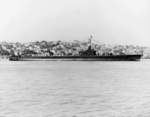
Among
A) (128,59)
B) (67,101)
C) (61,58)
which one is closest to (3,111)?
(67,101)

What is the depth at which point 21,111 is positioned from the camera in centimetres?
1340

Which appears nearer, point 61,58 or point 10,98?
point 10,98

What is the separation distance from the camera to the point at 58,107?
14344mm

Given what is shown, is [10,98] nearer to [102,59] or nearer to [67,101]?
[67,101]

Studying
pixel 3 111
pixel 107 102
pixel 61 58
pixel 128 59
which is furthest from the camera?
pixel 61 58

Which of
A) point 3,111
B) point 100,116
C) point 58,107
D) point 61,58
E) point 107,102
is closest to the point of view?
point 100,116

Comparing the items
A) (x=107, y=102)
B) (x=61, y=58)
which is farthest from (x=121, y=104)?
(x=61, y=58)

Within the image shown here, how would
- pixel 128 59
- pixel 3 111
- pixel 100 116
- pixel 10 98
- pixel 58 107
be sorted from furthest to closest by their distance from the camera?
pixel 128 59, pixel 10 98, pixel 58 107, pixel 3 111, pixel 100 116

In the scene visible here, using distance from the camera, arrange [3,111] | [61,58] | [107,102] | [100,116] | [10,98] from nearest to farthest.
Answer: [100,116] < [3,111] < [107,102] < [10,98] < [61,58]

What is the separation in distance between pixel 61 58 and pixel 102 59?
1670 cm

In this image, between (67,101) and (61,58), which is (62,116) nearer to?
(67,101)

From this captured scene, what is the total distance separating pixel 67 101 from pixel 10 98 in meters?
2.90

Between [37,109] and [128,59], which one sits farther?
[128,59]

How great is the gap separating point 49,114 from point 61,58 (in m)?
107
